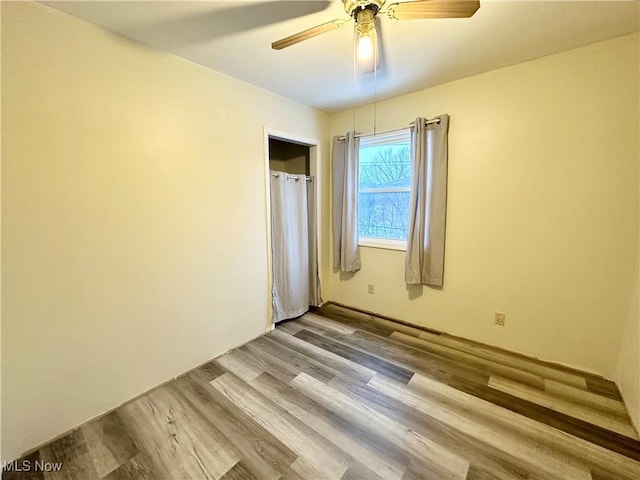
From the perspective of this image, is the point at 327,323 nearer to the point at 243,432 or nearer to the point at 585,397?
the point at 243,432

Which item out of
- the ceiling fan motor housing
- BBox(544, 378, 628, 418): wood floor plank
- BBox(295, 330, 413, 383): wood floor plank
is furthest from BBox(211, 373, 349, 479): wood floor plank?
the ceiling fan motor housing

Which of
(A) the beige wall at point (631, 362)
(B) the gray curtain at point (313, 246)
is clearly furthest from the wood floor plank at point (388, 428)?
(B) the gray curtain at point (313, 246)

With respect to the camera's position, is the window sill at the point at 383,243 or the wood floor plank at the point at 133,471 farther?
the window sill at the point at 383,243

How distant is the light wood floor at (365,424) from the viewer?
4.49ft

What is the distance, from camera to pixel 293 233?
301 centimetres

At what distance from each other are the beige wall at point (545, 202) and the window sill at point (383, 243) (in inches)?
18.8

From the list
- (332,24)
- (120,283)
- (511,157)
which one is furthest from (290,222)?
(511,157)

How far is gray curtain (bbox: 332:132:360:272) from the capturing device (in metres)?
3.02

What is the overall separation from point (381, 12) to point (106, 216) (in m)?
2.01

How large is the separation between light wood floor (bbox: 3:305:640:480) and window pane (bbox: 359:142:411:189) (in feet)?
5.78

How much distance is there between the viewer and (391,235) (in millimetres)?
3031

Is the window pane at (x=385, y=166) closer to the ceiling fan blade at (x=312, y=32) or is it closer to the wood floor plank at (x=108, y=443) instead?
the ceiling fan blade at (x=312, y=32)

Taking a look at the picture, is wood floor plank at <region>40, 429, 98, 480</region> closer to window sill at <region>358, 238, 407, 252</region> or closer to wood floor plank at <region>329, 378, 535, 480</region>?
wood floor plank at <region>329, 378, 535, 480</region>

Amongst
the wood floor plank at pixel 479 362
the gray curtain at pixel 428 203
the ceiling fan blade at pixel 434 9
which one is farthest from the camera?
the gray curtain at pixel 428 203
